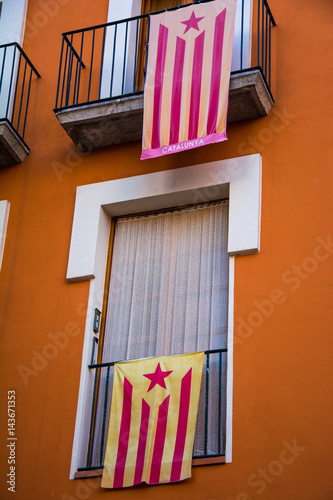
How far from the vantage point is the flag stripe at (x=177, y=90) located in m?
11.4

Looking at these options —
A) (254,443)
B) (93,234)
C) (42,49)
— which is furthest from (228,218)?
(42,49)

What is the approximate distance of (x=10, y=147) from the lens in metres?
12.5

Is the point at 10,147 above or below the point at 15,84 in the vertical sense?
below

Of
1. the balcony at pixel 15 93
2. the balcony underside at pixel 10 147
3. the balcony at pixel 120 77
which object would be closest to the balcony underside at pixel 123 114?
the balcony at pixel 120 77

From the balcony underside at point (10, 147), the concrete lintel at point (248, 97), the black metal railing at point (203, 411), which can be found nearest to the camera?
the black metal railing at point (203, 411)

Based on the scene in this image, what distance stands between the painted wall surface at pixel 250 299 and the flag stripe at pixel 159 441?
0.50 ft

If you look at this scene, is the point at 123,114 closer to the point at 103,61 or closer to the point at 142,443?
the point at 103,61

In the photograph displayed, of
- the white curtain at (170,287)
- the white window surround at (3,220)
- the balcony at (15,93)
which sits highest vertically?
the balcony at (15,93)

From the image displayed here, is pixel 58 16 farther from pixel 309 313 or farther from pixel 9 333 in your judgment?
pixel 309 313

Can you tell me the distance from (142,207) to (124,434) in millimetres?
3024

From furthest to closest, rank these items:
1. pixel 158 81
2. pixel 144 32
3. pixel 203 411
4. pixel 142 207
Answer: pixel 144 32
pixel 142 207
pixel 158 81
pixel 203 411

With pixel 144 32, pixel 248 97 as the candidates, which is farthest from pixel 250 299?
pixel 144 32

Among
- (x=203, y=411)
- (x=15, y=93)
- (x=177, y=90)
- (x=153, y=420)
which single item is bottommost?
(x=153, y=420)

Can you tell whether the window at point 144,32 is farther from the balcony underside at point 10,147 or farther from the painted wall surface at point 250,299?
the balcony underside at point 10,147
